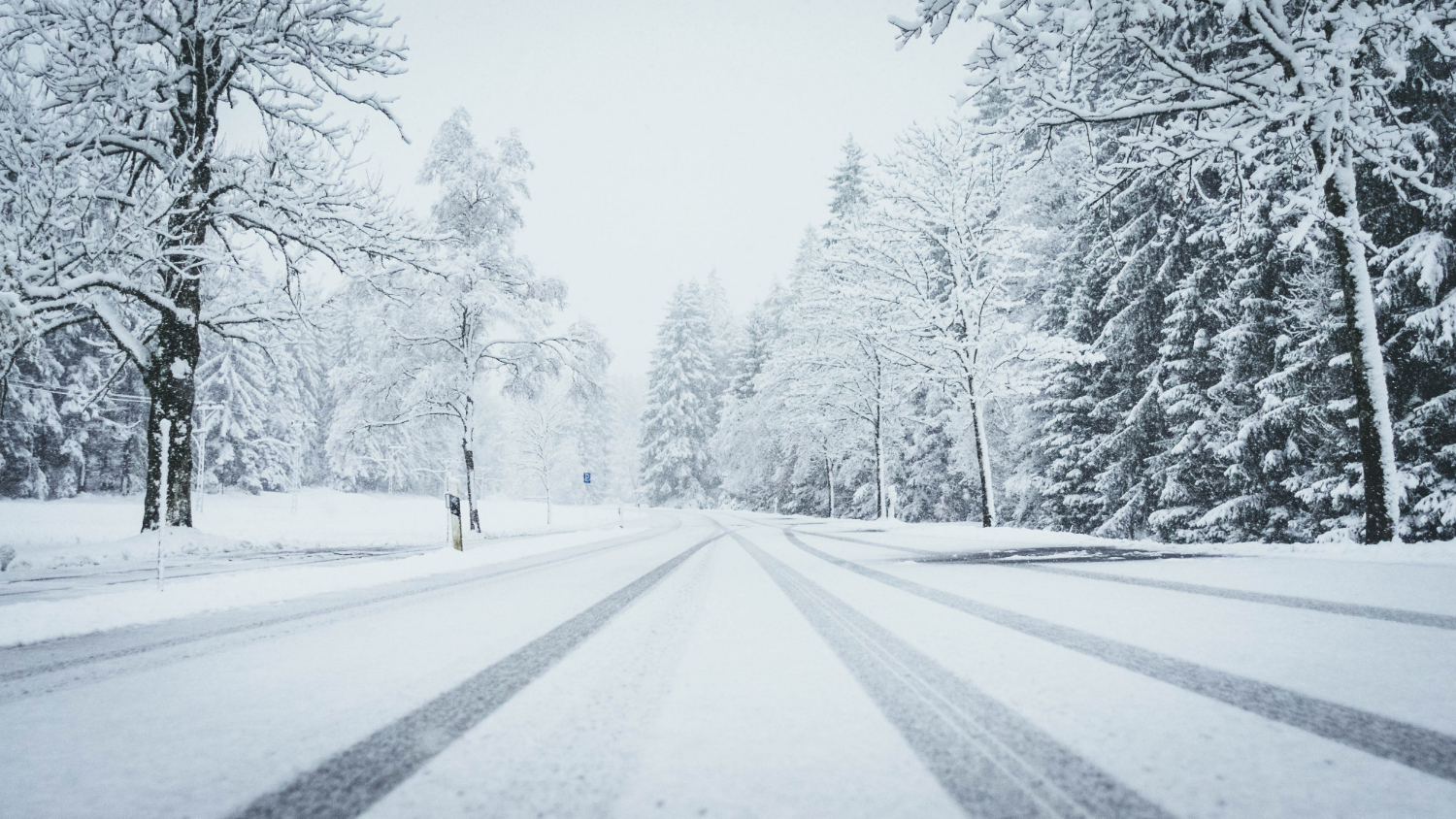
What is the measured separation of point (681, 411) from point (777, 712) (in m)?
54.3

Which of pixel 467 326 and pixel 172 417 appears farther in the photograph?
pixel 467 326

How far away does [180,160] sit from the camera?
10156 mm

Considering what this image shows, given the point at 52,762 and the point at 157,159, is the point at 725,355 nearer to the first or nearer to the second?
the point at 157,159

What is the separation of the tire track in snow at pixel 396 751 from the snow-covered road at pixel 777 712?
0.01 m

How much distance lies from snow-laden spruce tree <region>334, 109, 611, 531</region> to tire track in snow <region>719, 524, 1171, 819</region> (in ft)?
64.9

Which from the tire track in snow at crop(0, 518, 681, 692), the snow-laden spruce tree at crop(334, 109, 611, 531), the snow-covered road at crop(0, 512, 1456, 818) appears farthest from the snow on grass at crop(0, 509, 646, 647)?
the snow-laden spruce tree at crop(334, 109, 611, 531)

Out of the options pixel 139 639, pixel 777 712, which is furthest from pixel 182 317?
pixel 777 712

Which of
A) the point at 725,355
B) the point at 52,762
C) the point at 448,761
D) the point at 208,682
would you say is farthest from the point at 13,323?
the point at 725,355

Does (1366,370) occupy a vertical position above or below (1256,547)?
above

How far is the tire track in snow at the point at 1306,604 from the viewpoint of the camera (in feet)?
9.10

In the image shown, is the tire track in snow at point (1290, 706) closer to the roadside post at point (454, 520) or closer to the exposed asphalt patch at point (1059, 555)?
the exposed asphalt patch at point (1059, 555)

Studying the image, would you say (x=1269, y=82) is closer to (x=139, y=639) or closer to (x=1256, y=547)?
(x=1256, y=547)

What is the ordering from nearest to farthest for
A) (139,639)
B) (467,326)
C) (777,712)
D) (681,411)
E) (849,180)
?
(777,712) < (139,639) < (467,326) < (849,180) < (681,411)

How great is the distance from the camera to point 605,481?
7738 cm
